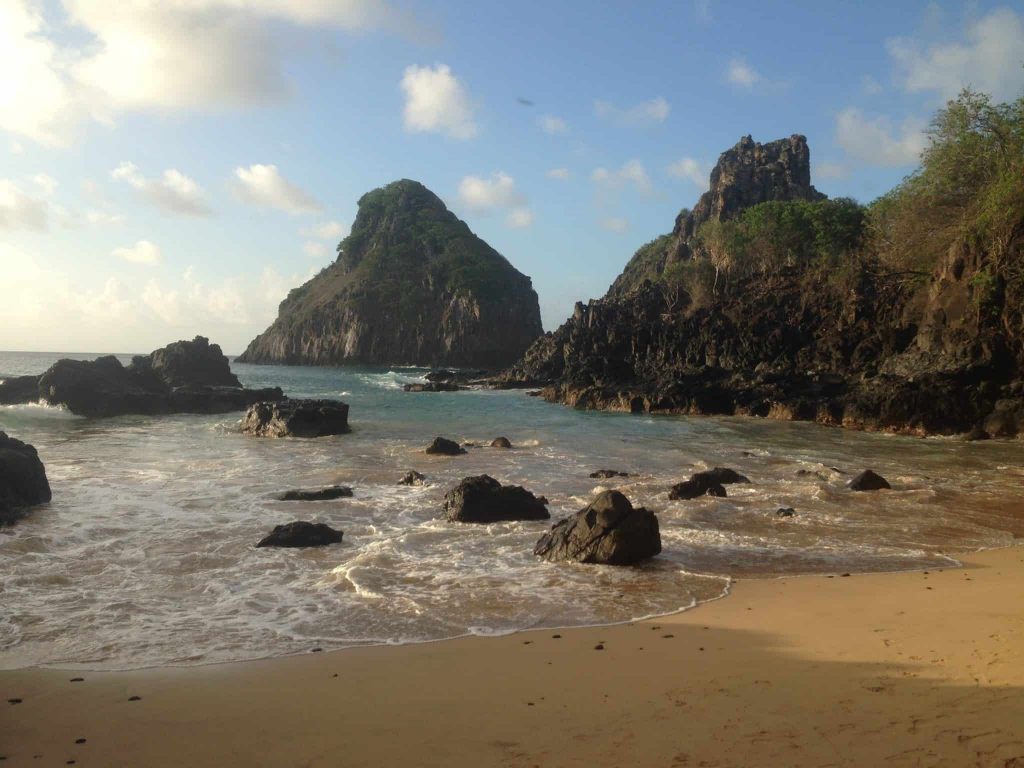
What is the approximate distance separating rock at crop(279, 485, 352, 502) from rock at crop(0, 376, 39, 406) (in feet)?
115

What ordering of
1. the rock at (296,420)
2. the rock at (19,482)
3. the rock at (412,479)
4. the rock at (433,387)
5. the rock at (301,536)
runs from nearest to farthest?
the rock at (301,536) < the rock at (19,482) < the rock at (412,479) < the rock at (296,420) < the rock at (433,387)

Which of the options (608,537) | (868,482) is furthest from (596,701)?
(868,482)

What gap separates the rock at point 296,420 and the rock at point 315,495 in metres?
14.3

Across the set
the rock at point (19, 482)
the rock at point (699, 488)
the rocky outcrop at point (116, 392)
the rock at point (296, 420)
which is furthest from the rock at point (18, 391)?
the rock at point (699, 488)

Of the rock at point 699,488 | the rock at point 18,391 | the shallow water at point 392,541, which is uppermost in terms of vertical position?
the rock at point 18,391

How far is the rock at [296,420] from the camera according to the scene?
30913 mm

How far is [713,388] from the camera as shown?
43.7 m

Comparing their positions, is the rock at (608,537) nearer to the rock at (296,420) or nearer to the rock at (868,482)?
the rock at (868,482)

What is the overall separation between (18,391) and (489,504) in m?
42.2

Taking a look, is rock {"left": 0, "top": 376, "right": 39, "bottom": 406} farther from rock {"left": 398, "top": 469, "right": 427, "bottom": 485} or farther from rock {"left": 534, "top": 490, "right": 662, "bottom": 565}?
rock {"left": 534, "top": 490, "right": 662, "bottom": 565}

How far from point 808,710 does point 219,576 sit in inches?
324

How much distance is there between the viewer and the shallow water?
27.6ft

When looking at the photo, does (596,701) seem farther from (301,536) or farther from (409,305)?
(409,305)

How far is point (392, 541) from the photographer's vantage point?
495 inches
